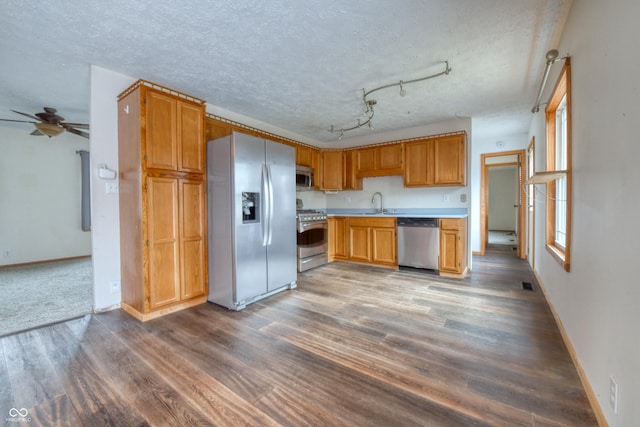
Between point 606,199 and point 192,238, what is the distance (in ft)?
10.5

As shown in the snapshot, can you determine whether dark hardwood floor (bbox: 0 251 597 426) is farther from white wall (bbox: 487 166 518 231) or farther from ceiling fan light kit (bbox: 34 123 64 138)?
white wall (bbox: 487 166 518 231)

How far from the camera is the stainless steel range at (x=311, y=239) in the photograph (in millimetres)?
4184

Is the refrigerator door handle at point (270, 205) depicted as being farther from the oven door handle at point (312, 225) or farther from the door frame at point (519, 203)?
the door frame at point (519, 203)

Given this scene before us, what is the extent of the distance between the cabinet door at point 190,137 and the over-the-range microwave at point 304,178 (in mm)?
1756

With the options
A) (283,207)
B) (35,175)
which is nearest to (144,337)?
(283,207)

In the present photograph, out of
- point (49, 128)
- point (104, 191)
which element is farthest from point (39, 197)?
point (104, 191)

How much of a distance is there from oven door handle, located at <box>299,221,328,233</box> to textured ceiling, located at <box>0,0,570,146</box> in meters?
1.76

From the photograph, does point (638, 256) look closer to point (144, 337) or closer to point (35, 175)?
point (144, 337)

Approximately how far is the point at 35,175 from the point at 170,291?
182 inches

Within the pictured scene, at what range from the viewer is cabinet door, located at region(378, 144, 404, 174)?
4516 millimetres

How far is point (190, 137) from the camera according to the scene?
279 cm

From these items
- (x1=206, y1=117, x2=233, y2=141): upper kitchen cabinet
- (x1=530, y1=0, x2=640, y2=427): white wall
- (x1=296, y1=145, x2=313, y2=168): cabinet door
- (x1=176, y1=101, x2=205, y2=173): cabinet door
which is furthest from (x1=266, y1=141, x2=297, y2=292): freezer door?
(x1=530, y1=0, x2=640, y2=427): white wall

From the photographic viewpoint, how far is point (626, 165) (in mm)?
1076

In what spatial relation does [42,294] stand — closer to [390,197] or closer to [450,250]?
[390,197]
